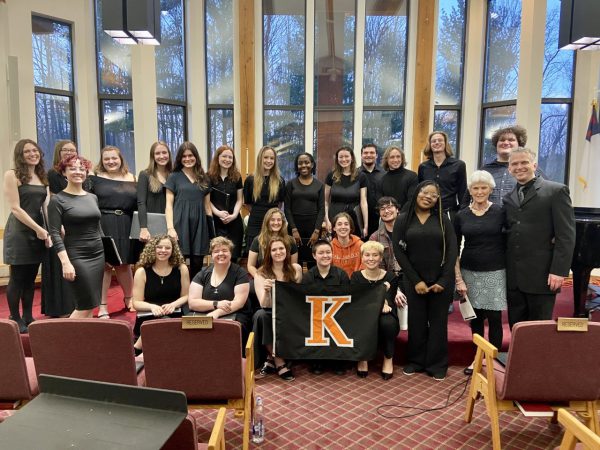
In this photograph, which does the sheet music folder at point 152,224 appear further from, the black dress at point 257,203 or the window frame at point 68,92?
the window frame at point 68,92

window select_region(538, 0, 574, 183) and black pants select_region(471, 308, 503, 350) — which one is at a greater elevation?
window select_region(538, 0, 574, 183)

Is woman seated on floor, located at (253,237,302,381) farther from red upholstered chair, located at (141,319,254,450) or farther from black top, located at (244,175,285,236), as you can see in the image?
red upholstered chair, located at (141,319,254,450)

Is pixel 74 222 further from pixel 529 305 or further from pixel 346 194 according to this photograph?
pixel 529 305

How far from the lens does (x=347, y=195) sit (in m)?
4.21

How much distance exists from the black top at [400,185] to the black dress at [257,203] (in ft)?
3.24

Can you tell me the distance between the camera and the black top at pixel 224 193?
4113mm

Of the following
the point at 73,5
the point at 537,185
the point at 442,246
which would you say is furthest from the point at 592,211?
the point at 73,5

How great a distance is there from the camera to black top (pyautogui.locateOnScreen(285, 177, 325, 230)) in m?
4.18

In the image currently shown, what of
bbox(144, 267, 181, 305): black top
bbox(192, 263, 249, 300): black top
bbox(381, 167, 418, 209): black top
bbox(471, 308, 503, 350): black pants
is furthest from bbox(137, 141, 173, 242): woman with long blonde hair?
bbox(471, 308, 503, 350): black pants

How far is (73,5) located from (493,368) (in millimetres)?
6919

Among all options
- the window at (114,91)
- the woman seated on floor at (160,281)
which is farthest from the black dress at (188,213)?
the window at (114,91)

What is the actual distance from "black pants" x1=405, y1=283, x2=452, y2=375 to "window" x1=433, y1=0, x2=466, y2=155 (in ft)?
15.6

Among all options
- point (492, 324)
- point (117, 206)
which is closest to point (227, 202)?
point (117, 206)

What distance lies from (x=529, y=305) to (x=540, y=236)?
1.50ft
